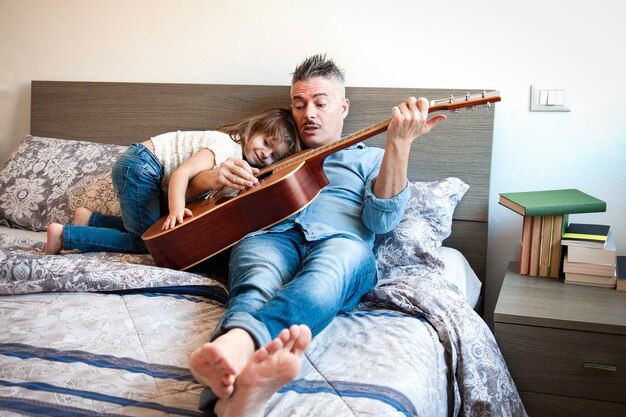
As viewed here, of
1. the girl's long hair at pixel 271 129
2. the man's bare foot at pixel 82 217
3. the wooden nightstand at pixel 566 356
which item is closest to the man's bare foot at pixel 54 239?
the man's bare foot at pixel 82 217

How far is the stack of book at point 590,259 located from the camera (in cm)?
184

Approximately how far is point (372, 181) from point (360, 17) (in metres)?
0.73

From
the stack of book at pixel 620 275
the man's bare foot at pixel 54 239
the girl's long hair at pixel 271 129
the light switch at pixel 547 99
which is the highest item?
the light switch at pixel 547 99

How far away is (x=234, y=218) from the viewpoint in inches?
66.1

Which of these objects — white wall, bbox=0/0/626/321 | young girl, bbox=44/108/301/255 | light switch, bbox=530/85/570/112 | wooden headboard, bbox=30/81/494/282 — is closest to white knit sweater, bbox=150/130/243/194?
young girl, bbox=44/108/301/255

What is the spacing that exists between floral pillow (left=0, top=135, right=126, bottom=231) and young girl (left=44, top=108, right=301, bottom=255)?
29 cm

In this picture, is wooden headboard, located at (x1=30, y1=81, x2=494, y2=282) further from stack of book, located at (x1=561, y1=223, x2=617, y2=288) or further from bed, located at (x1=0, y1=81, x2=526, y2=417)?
stack of book, located at (x1=561, y1=223, x2=617, y2=288)

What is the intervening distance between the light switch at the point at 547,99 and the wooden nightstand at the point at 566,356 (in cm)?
68

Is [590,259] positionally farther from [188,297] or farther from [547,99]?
[188,297]

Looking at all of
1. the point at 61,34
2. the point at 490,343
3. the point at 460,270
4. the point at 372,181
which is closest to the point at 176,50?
the point at 61,34

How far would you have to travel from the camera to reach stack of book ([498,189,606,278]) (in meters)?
1.86

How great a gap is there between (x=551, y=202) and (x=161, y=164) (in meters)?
1.14

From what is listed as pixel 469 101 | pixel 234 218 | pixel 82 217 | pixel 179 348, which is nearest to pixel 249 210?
pixel 234 218

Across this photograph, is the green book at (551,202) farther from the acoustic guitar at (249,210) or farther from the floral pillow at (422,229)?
the acoustic guitar at (249,210)
